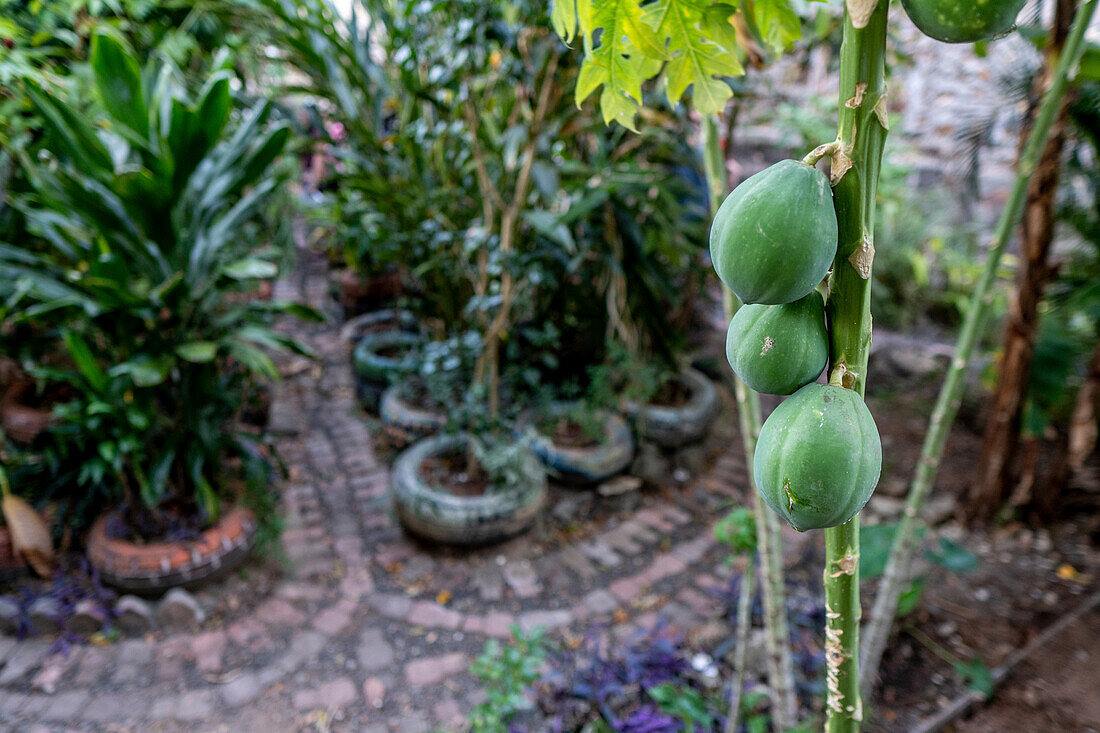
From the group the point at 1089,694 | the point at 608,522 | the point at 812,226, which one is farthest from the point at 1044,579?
the point at 812,226

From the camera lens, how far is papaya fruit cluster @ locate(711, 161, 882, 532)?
1.29ft

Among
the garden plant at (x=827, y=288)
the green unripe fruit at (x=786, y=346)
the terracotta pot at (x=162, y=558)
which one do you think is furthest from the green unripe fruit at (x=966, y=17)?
the terracotta pot at (x=162, y=558)

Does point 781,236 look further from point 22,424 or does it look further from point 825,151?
point 22,424

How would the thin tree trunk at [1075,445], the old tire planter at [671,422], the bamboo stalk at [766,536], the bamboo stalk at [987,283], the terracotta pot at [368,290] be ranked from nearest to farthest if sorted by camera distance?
the bamboo stalk at [987,283] → the bamboo stalk at [766,536] → the thin tree trunk at [1075,445] → the old tire planter at [671,422] → the terracotta pot at [368,290]

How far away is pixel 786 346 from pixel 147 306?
222 cm

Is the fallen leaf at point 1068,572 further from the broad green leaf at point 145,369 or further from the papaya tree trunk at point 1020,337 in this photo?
the broad green leaf at point 145,369

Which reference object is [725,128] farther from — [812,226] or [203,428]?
[812,226]

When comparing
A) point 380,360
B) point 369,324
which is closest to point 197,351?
point 380,360

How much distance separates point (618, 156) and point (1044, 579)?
91.9 inches

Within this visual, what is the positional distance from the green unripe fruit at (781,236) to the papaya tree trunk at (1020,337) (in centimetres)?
224

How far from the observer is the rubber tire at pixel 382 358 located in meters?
3.33

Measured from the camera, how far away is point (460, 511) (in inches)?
100.0

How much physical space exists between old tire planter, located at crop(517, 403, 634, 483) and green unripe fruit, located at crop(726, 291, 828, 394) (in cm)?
249

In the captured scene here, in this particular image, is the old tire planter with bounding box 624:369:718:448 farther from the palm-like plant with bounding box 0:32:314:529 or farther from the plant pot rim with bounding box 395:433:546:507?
the palm-like plant with bounding box 0:32:314:529
